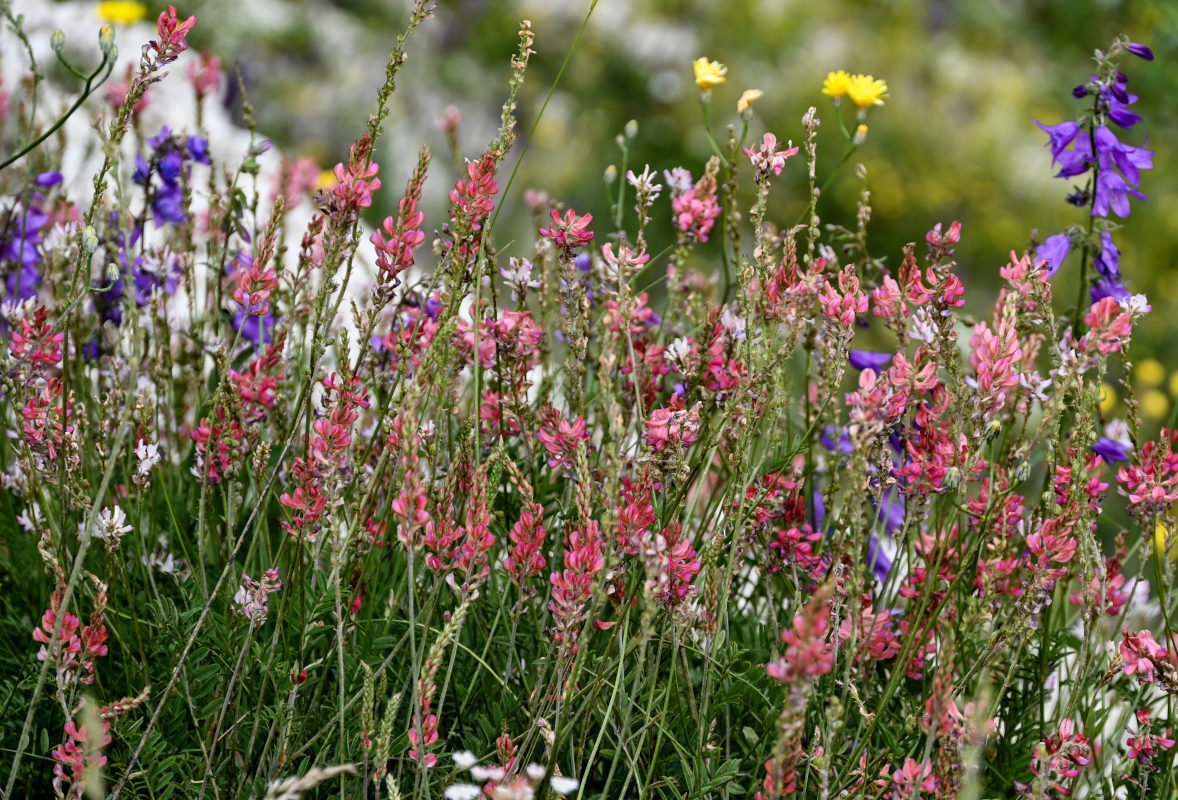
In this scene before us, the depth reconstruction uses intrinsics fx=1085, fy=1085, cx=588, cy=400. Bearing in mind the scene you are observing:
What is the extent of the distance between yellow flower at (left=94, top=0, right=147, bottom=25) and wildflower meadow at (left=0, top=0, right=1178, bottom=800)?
4.95 metres

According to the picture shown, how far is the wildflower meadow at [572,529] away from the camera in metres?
1.19

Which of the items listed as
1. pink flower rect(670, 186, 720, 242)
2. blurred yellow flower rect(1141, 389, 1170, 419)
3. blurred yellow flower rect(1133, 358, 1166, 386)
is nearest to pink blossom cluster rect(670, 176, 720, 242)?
pink flower rect(670, 186, 720, 242)

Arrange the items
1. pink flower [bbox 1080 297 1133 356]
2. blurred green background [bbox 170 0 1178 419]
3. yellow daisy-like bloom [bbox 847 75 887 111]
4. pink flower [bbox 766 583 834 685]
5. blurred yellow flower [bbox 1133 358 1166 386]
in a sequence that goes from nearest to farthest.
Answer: pink flower [bbox 766 583 834 685], pink flower [bbox 1080 297 1133 356], yellow daisy-like bloom [bbox 847 75 887 111], blurred yellow flower [bbox 1133 358 1166 386], blurred green background [bbox 170 0 1178 419]

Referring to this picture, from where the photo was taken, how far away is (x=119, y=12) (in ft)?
20.7

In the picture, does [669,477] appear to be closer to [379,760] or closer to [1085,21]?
[379,760]

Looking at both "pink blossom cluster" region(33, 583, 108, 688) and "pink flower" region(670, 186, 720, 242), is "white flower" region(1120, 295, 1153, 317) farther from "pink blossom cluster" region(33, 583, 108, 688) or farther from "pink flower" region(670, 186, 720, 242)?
"pink blossom cluster" region(33, 583, 108, 688)

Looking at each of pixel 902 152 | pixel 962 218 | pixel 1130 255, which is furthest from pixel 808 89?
pixel 1130 255

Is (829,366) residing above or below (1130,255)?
below

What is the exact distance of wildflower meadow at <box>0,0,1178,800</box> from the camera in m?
1.19

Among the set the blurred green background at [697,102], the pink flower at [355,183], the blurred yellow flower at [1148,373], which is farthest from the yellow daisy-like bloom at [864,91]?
the blurred green background at [697,102]

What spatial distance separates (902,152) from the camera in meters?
8.45

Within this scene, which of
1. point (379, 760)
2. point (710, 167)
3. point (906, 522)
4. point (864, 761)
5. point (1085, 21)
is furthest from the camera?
point (1085, 21)

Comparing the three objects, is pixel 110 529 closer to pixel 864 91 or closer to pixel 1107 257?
pixel 864 91

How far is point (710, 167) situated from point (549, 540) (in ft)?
2.25
